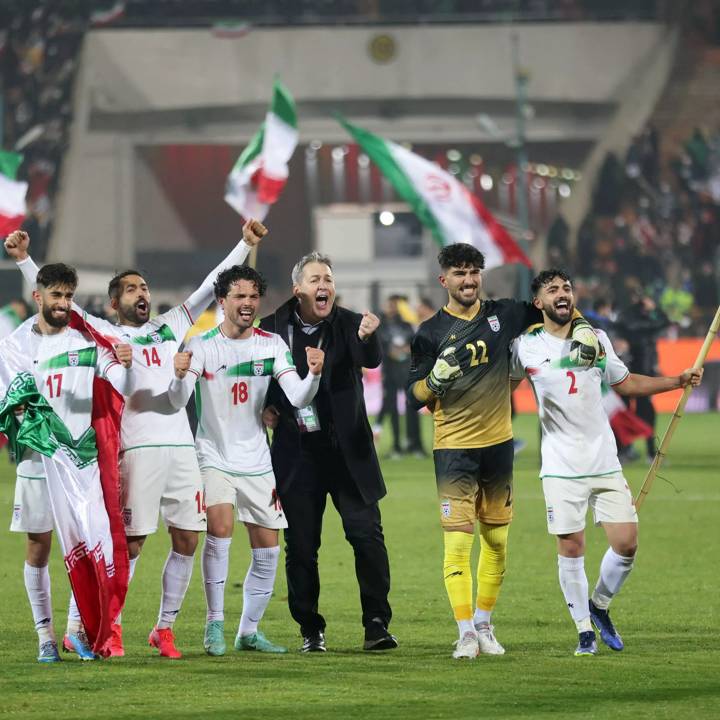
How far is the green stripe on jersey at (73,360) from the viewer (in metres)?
8.59

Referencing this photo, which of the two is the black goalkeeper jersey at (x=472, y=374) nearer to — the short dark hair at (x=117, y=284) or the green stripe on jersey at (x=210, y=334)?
the green stripe on jersey at (x=210, y=334)

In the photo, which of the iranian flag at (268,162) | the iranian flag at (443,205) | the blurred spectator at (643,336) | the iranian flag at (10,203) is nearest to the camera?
the iranian flag at (10,203)

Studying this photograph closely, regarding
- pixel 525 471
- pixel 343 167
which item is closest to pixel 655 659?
pixel 525 471

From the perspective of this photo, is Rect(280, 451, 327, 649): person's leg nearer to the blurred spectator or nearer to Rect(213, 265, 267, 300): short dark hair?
Rect(213, 265, 267, 300): short dark hair

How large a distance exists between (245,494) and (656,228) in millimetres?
42982

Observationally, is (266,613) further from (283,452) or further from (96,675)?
(96,675)

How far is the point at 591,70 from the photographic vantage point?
59375 millimetres

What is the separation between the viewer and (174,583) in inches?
347

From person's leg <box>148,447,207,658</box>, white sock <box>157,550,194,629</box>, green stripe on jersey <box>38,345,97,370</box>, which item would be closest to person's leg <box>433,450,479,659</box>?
person's leg <box>148,447,207,658</box>

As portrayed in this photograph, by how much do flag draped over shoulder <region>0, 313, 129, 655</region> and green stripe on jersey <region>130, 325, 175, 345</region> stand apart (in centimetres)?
54

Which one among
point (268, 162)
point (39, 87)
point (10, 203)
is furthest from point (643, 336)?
point (39, 87)

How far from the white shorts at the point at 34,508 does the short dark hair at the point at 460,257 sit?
220cm

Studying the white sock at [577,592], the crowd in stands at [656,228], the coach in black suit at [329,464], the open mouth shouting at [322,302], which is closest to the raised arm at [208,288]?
the coach in black suit at [329,464]

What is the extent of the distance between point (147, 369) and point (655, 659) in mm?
2811
